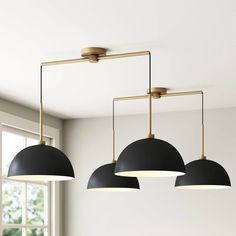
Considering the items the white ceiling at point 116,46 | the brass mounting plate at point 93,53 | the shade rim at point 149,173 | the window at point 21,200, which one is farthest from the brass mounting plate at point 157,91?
the shade rim at point 149,173

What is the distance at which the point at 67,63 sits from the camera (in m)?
4.21

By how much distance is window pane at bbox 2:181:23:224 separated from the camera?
5488 mm

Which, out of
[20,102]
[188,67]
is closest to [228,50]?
[188,67]

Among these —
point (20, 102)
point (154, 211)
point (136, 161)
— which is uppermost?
point (20, 102)

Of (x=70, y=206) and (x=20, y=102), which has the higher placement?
(x=20, y=102)

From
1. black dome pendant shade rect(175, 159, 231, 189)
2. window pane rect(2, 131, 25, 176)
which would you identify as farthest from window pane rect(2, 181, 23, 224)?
black dome pendant shade rect(175, 159, 231, 189)

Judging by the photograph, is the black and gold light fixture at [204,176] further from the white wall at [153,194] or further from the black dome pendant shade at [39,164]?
the white wall at [153,194]

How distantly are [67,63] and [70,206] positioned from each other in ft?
8.37

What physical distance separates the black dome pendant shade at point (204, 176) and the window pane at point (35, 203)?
197 cm

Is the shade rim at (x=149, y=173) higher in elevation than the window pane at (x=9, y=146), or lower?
lower

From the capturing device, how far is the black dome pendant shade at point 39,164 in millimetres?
3217

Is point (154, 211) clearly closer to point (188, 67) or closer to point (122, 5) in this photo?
point (188, 67)

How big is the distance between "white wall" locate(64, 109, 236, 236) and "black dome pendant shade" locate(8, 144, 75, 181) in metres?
2.84

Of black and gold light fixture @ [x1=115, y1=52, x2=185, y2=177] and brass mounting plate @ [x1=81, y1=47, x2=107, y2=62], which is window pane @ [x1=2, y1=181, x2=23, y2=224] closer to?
brass mounting plate @ [x1=81, y1=47, x2=107, y2=62]
